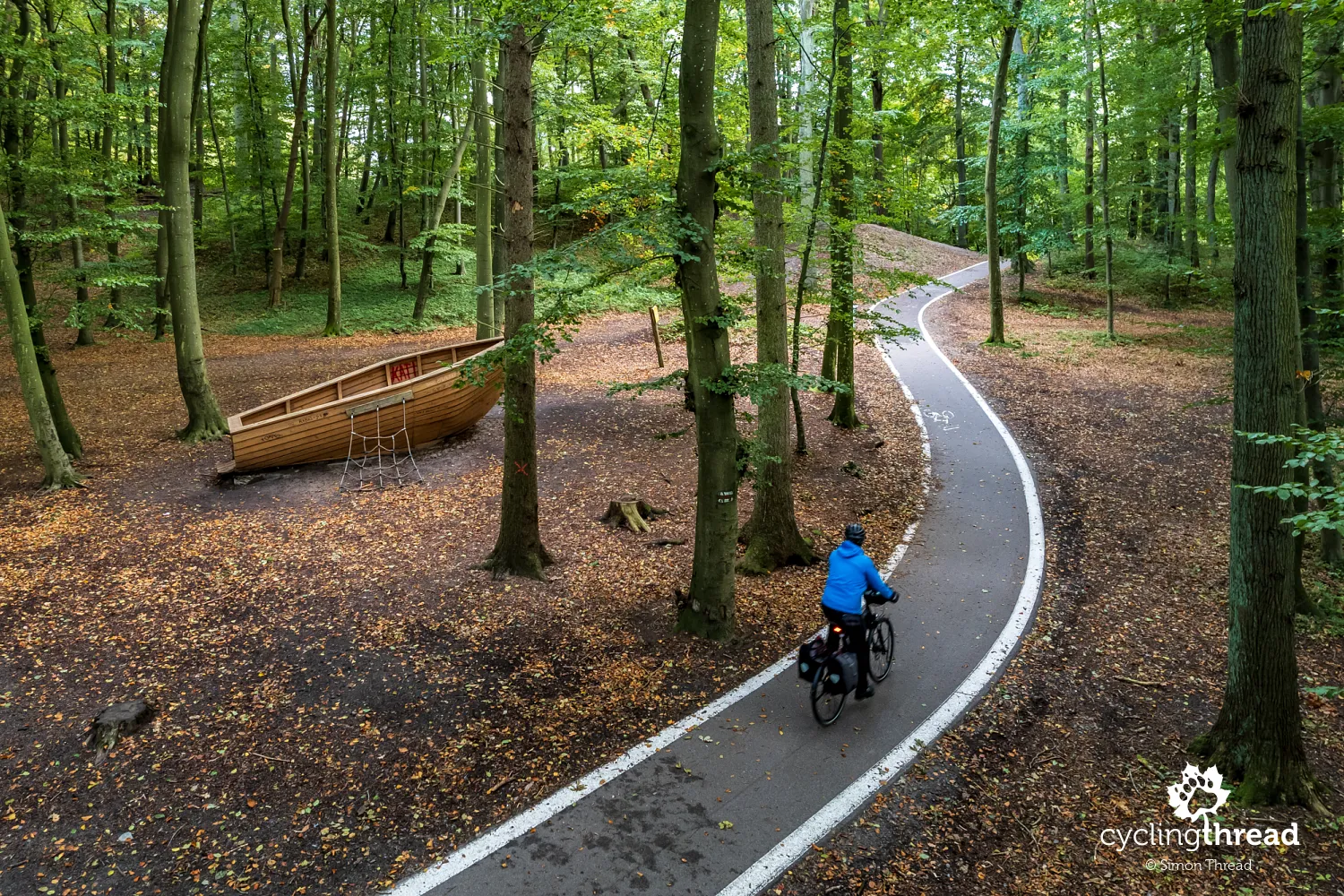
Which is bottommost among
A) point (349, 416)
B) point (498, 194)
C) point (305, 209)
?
point (349, 416)

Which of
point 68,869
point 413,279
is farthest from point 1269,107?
point 413,279

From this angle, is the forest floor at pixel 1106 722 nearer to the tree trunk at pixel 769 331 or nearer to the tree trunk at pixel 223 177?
the tree trunk at pixel 769 331

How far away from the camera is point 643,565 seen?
356 inches

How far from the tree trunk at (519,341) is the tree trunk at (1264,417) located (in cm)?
562

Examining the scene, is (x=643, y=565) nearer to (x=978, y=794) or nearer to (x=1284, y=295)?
(x=978, y=794)

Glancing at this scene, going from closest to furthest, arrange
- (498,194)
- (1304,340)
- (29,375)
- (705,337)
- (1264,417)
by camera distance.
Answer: (1264,417)
(705,337)
(1304,340)
(498,194)
(29,375)

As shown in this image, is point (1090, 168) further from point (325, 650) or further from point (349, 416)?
point (325, 650)

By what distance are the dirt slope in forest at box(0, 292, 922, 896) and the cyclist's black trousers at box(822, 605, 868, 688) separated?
1.06 m

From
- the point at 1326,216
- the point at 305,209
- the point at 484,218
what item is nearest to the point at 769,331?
the point at 1326,216

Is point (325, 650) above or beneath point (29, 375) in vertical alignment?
beneath

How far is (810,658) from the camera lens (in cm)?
618

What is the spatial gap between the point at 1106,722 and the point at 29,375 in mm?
13295

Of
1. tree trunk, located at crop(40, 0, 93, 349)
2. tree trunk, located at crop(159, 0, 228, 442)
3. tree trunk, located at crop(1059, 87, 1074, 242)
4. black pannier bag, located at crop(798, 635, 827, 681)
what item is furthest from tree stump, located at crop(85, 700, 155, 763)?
tree trunk, located at crop(1059, 87, 1074, 242)

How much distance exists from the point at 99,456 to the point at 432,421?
A: 5.18m
